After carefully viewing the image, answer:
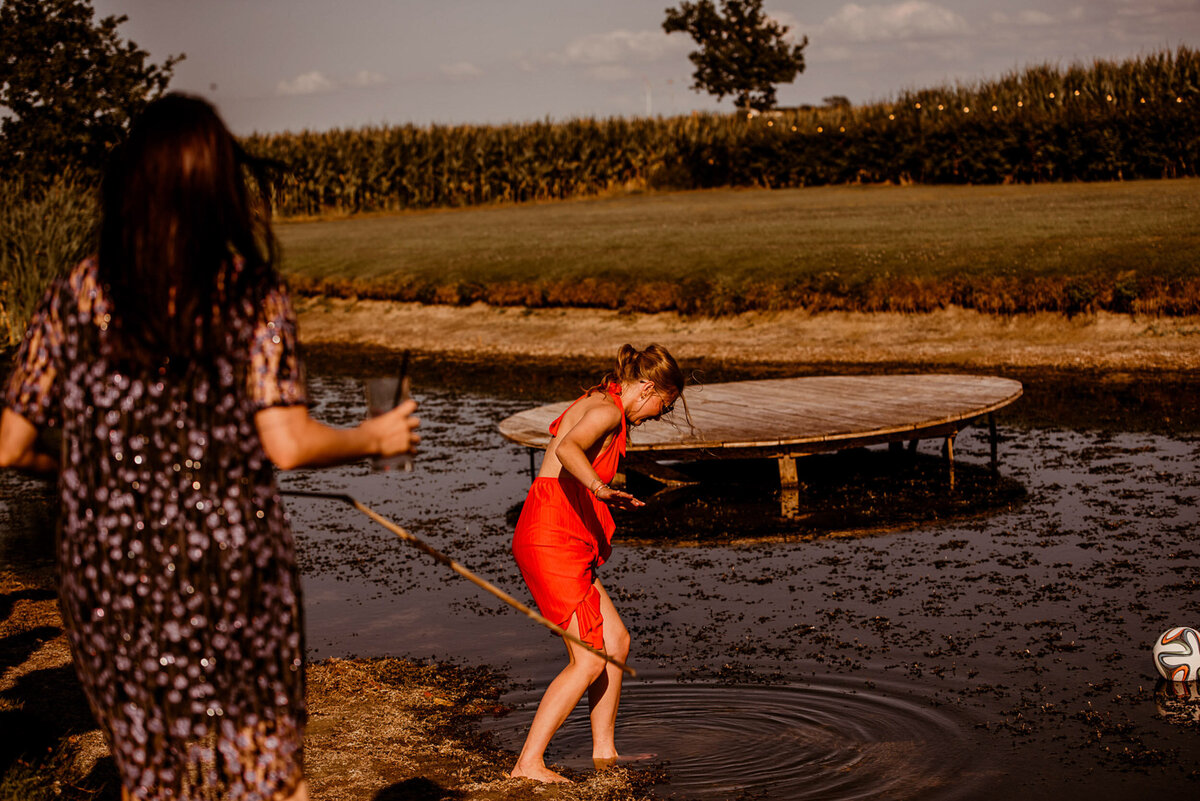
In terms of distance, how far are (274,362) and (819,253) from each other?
→ 19691 mm

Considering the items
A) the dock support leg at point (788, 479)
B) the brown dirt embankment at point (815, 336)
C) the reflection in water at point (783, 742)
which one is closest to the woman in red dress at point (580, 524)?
the reflection in water at point (783, 742)

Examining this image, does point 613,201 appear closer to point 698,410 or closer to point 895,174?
point 895,174

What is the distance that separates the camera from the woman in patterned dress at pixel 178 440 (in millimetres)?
2789

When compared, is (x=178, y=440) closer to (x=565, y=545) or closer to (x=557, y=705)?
(x=565, y=545)

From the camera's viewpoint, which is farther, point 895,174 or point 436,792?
point 895,174

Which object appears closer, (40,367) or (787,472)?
(40,367)

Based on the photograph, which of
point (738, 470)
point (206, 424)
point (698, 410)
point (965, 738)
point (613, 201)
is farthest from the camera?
point (613, 201)

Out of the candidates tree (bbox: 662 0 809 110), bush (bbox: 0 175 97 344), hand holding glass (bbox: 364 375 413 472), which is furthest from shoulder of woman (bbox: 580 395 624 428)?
tree (bbox: 662 0 809 110)

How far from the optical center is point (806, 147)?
41.0 metres

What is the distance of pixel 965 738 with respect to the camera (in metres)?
5.68

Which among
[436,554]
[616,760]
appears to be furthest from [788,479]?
[436,554]

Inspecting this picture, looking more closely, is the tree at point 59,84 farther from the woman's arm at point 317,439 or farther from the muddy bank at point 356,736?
the woman's arm at point 317,439

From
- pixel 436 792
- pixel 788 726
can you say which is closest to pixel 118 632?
pixel 436 792

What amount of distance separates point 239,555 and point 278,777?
0.54 meters
